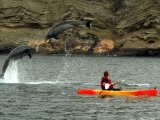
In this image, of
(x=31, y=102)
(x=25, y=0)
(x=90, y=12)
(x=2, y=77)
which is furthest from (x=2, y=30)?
(x=31, y=102)

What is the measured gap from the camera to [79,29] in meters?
101

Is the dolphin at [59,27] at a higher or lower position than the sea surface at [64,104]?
higher

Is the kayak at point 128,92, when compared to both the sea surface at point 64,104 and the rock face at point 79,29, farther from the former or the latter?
the rock face at point 79,29

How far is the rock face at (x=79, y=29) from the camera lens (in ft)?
321

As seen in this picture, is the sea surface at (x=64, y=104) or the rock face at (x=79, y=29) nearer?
the sea surface at (x=64, y=104)

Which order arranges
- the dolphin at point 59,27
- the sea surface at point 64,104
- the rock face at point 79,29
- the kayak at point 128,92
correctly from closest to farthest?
1. the sea surface at point 64,104
2. the kayak at point 128,92
3. the dolphin at point 59,27
4. the rock face at point 79,29

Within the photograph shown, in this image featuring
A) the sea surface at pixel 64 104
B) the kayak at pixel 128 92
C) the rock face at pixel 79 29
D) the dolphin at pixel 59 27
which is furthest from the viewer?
the rock face at pixel 79 29

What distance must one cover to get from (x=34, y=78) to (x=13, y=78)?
233 centimetres

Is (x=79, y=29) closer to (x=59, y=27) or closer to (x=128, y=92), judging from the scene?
(x=59, y=27)

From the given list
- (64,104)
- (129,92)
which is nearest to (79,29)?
(129,92)

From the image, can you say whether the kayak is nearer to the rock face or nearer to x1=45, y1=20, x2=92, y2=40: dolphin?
x1=45, y1=20, x2=92, y2=40: dolphin

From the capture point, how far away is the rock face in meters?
97.9

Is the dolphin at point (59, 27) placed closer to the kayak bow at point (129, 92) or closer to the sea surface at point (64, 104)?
the sea surface at point (64, 104)

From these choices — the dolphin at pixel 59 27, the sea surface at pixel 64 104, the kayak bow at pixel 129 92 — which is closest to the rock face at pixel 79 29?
the sea surface at pixel 64 104
